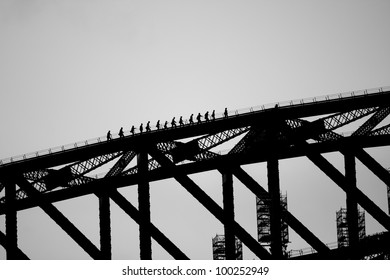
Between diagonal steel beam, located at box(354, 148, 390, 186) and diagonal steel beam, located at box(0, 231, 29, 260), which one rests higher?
diagonal steel beam, located at box(354, 148, 390, 186)

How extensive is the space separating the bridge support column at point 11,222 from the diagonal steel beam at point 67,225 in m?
1.81

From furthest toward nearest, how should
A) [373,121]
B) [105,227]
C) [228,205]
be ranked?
[373,121] < [105,227] < [228,205]

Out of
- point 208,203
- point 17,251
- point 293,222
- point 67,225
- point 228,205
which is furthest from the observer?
point 17,251

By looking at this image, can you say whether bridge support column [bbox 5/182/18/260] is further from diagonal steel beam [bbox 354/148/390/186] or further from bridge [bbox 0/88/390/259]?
diagonal steel beam [bbox 354/148/390/186]

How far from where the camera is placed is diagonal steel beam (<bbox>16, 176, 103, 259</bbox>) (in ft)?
190

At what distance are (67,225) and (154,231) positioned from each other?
17.5ft

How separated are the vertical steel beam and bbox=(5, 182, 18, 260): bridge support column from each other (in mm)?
6235

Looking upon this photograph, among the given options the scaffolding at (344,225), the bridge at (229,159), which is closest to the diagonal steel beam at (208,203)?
the bridge at (229,159)

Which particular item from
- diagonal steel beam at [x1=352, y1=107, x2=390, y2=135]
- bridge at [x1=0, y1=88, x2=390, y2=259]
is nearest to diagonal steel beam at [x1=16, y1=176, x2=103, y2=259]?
bridge at [x1=0, y1=88, x2=390, y2=259]

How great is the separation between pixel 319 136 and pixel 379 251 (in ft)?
27.2

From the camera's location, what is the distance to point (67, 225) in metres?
58.3

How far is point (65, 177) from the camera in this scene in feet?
202

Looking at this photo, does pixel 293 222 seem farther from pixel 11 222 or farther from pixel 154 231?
pixel 11 222

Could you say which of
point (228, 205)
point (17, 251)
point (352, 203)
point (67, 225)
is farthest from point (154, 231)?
point (352, 203)
